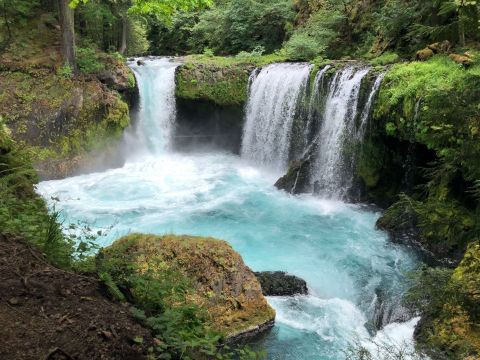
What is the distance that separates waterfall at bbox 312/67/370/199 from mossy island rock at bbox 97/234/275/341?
734cm

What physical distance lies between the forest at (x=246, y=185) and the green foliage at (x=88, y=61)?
2.9 inches

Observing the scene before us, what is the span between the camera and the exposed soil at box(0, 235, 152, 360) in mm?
2844

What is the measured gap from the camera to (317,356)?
642cm

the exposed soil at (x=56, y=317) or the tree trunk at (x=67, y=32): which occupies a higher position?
the tree trunk at (x=67, y=32)

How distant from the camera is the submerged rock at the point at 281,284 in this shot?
791cm

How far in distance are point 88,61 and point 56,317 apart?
562 inches

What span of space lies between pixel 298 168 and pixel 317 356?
8.24 meters

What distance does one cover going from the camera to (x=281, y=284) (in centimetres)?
805

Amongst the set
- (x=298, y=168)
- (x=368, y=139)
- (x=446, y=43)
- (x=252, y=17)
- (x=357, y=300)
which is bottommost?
(x=357, y=300)

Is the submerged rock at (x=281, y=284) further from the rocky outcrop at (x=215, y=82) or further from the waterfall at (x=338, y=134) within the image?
the rocky outcrop at (x=215, y=82)

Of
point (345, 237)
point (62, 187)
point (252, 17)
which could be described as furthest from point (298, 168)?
point (252, 17)

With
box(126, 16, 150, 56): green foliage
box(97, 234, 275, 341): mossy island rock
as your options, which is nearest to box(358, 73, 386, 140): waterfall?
box(97, 234, 275, 341): mossy island rock

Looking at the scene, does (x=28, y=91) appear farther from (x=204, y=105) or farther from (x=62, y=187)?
(x=204, y=105)

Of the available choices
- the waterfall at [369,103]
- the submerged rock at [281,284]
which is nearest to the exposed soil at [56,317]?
the submerged rock at [281,284]
